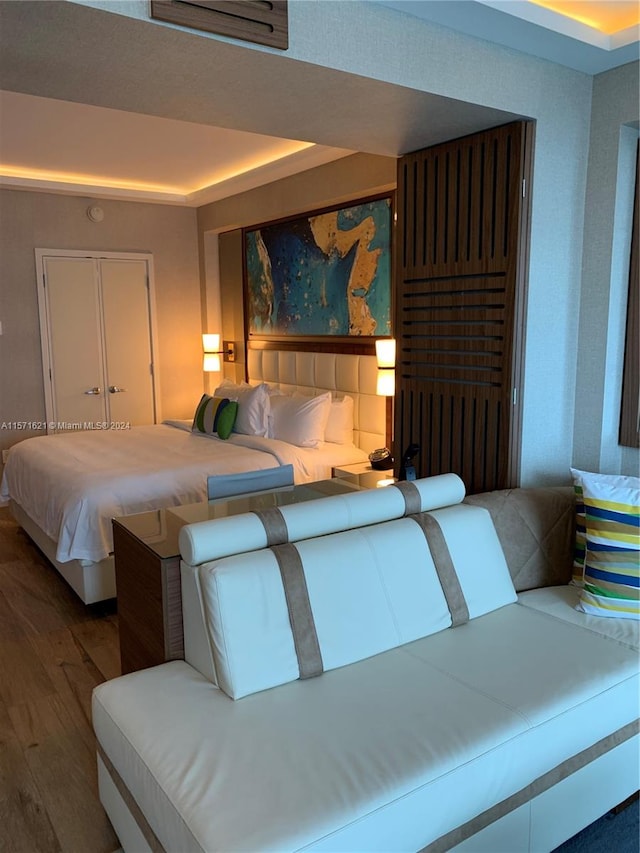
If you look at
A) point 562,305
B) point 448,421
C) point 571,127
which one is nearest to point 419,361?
point 448,421

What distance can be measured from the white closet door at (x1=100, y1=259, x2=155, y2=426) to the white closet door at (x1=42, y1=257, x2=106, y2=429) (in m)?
0.10

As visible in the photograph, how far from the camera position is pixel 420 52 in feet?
7.00

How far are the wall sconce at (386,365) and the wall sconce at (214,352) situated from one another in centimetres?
255

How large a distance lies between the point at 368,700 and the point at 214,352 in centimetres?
475

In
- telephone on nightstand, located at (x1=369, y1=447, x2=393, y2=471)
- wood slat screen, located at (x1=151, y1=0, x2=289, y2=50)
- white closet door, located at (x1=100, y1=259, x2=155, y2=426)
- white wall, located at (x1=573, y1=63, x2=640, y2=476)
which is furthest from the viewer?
white closet door, located at (x1=100, y1=259, x2=155, y2=426)

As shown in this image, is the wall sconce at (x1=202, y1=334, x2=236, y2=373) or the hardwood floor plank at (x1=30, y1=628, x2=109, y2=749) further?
the wall sconce at (x1=202, y1=334, x2=236, y2=373)

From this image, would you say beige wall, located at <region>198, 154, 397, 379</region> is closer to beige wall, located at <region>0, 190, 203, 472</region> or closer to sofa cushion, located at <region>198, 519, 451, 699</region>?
beige wall, located at <region>0, 190, 203, 472</region>

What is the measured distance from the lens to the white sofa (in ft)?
4.67

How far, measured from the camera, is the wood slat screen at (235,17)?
168 centimetres

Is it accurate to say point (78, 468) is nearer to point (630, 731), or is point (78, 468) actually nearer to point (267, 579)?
point (267, 579)

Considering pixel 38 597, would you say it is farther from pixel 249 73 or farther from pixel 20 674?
pixel 249 73

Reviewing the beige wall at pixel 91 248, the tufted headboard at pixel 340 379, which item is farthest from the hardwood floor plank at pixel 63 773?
the beige wall at pixel 91 248

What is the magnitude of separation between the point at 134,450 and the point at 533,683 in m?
3.11

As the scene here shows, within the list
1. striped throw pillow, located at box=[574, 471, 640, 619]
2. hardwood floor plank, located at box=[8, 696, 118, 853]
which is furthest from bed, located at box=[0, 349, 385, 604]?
striped throw pillow, located at box=[574, 471, 640, 619]
